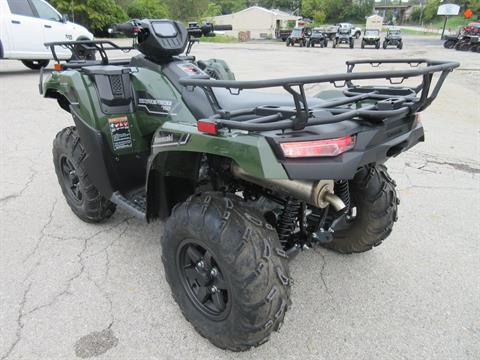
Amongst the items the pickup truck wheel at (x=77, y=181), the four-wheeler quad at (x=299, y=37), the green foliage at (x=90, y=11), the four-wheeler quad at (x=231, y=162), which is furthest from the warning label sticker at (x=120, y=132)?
the green foliage at (x=90, y=11)

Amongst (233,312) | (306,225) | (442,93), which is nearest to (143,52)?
(306,225)

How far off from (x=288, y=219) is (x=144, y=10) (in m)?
47.4

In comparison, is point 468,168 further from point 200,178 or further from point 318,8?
point 318,8

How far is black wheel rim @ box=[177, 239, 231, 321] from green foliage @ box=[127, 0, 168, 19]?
4317 centimetres

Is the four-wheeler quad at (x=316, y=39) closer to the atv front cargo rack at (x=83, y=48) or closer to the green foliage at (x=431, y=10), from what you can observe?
the atv front cargo rack at (x=83, y=48)

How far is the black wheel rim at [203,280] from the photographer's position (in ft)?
7.20

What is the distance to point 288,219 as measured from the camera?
2.30m

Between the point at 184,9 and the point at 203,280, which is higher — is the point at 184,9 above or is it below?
below

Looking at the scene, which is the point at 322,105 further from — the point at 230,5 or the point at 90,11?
the point at 230,5

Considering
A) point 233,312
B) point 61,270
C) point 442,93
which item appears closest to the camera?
point 233,312

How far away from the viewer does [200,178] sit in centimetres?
266

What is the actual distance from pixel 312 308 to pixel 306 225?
54 cm

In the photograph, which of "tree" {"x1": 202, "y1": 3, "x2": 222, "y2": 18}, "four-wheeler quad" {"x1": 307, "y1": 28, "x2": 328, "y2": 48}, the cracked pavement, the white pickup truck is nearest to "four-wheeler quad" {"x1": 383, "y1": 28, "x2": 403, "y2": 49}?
"four-wheeler quad" {"x1": 307, "y1": 28, "x2": 328, "y2": 48}

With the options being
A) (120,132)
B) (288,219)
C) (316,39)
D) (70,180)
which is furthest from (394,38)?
(288,219)
